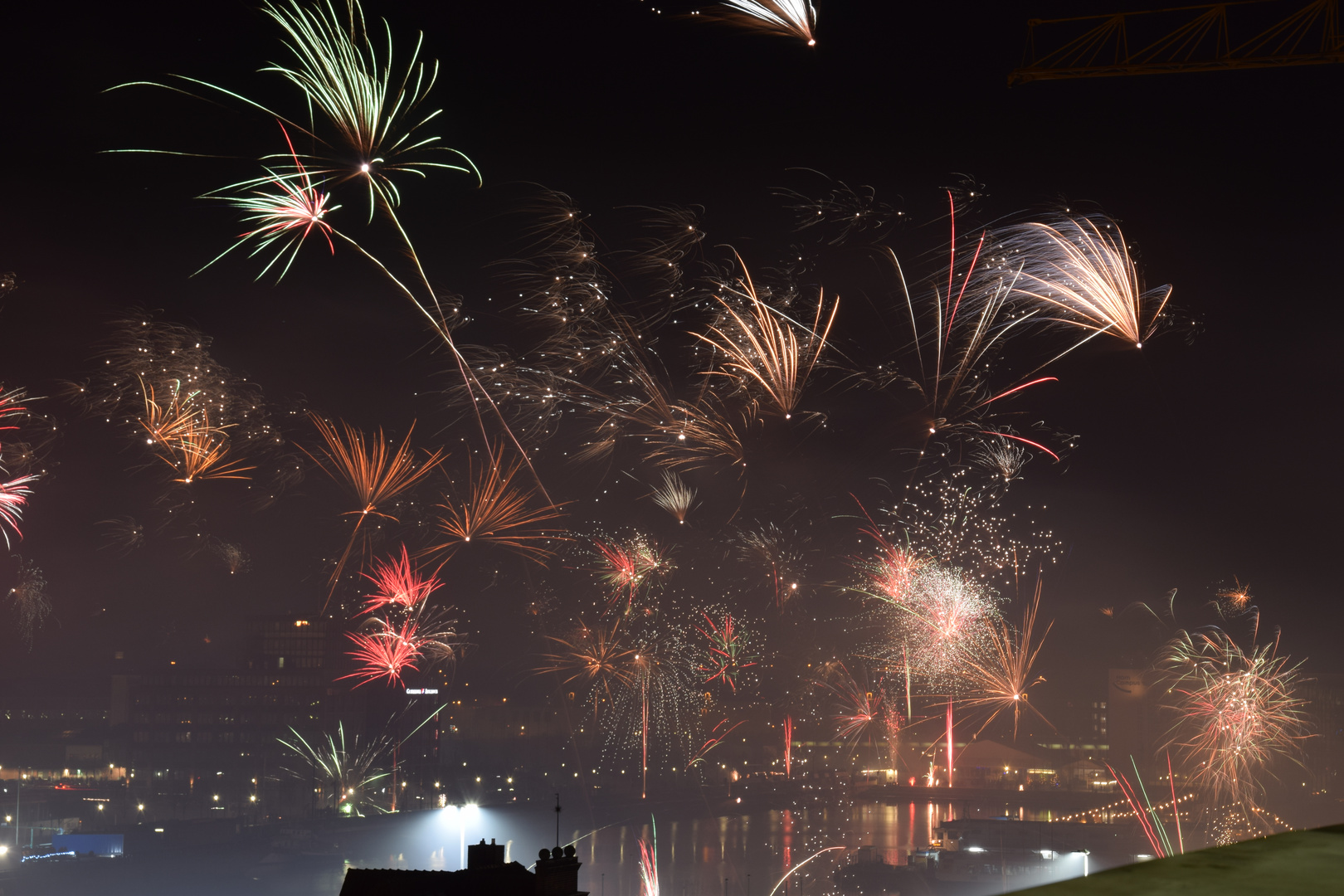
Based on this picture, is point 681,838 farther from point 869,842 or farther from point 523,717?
point 523,717

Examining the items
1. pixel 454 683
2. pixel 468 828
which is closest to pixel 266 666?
pixel 468 828

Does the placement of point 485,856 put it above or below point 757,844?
above

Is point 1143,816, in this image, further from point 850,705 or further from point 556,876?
point 556,876

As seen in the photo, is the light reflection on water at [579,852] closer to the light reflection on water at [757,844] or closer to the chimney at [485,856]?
the light reflection on water at [757,844]

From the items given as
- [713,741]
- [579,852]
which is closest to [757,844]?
[579,852]

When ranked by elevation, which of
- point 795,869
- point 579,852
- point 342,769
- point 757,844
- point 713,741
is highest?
point 713,741

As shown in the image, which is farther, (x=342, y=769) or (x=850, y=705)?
(x=850, y=705)

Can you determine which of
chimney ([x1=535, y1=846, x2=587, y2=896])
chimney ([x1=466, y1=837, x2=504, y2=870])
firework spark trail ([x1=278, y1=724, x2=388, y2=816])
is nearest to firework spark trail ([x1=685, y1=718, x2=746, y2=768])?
firework spark trail ([x1=278, y1=724, x2=388, y2=816])

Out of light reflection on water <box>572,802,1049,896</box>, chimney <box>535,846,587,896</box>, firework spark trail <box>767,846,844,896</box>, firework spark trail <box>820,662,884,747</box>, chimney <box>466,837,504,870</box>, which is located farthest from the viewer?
firework spark trail <box>820,662,884,747</box>

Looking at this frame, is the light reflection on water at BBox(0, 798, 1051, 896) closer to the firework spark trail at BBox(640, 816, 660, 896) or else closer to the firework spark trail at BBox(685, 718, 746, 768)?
the firework spark trail at BBox(640, 816, 660, 896)
